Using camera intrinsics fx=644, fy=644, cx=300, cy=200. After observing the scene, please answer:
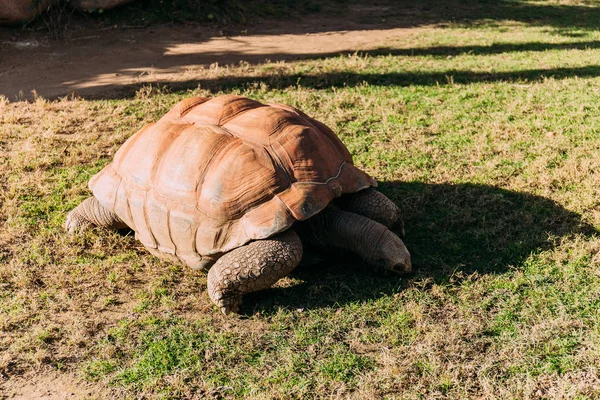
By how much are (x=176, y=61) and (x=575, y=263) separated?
7243 millimetres

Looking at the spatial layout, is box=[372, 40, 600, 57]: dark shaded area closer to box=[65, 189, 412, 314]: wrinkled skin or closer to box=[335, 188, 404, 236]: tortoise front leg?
box=[335, 188, 404, 236]: tortoise front leg

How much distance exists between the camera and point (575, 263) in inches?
174

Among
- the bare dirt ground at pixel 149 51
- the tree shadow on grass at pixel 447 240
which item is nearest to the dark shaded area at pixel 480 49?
the bare dirt ground at pixel 149 51

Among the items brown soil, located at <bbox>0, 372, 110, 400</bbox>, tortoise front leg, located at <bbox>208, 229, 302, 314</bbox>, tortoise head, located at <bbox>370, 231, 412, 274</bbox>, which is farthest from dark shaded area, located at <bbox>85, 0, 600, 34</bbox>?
brown soil, located at <bbox>0, 372, 110, 400</bbox>

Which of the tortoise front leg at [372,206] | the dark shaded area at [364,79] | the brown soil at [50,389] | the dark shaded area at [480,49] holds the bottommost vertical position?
the brown soil at [50,389]

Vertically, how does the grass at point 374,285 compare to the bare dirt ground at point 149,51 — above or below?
below

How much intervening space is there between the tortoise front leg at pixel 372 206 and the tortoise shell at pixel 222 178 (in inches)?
4.8

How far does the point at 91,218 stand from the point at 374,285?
222 cm

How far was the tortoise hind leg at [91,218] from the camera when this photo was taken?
4832 mm

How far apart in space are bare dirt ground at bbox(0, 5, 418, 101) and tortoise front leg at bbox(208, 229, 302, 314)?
505cm

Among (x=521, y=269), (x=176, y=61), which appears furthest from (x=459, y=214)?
(x=176, y=61)

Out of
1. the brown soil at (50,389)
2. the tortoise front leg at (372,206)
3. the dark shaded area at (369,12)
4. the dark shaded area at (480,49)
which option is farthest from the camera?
the dark shaded area at (369,12)

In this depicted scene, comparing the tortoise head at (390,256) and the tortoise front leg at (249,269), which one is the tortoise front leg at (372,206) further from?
the tortoise front leg at (249,269)

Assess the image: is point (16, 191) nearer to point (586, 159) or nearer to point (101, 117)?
point (101, 117)
